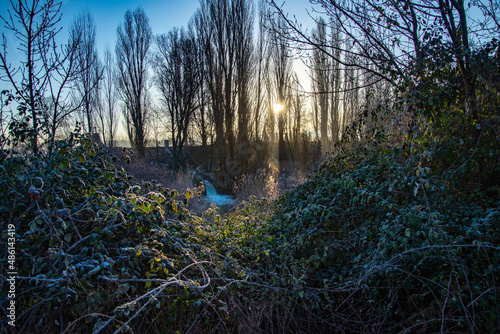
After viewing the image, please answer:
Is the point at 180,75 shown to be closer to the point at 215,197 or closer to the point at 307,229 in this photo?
the point at 215,197

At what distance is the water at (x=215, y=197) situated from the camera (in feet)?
32.8

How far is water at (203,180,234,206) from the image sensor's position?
9.98m

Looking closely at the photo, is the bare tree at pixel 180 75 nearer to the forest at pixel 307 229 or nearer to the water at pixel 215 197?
the water at pixel 215 197

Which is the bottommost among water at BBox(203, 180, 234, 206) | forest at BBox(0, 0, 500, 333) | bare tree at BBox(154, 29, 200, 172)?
water at BBox(203, 180, 234, 206)

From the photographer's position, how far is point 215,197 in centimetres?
1109

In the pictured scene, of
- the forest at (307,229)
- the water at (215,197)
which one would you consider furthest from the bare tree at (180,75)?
the forest at (307,229)

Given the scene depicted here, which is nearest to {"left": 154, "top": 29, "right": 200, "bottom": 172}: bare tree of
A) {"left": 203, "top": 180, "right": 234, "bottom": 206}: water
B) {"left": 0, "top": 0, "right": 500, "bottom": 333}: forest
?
{"left": 203, "top": 180, "right": 234, "bottom": 206}: water

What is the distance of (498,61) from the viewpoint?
262 centimetres

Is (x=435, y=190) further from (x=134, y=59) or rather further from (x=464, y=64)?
(x=134, y=59)

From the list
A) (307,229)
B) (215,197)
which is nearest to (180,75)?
(215,197)

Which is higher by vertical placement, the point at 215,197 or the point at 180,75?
the point at 180,75

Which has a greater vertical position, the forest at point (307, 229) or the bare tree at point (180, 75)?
the bare tree at point (180, 75)

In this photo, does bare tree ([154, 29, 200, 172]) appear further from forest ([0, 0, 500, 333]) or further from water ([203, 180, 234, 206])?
forest ([0, 0, 500, 333])

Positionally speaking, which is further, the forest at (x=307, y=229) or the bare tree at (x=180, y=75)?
the bare tree at (x=180, y=75)
